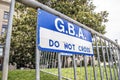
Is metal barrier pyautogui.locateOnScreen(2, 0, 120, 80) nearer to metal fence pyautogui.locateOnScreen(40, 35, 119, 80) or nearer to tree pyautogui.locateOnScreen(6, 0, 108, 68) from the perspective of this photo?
metal fence pyautogui.locateOnScreen(40, 35, 119, 80)

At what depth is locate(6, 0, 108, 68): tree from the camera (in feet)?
52.8

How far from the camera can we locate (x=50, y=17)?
5.81 ft

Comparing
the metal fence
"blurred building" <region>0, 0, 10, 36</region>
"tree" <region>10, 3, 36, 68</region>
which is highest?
"blurred building" <region>0, 0, 10, 36</region>

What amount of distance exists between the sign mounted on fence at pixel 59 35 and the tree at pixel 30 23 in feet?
43.6

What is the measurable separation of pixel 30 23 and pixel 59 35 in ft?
47.8

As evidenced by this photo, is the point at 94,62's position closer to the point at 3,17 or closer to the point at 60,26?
the point at 60,26

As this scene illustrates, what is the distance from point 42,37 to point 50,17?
0.82ft

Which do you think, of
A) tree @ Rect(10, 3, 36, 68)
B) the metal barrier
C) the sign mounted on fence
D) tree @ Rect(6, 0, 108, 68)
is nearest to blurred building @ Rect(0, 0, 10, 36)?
tree @ Rect(6, 0, 108, 68)

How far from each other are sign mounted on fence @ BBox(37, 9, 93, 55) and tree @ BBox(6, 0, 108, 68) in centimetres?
1330

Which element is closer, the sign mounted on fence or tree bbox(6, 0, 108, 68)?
the sign mounted on fence

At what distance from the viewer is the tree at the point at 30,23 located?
1609 centimetres

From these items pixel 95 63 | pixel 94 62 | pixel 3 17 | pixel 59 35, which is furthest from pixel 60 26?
pixel 3 17

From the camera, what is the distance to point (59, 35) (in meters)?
1.80

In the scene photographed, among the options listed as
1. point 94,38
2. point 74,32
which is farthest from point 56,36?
point 94,38
